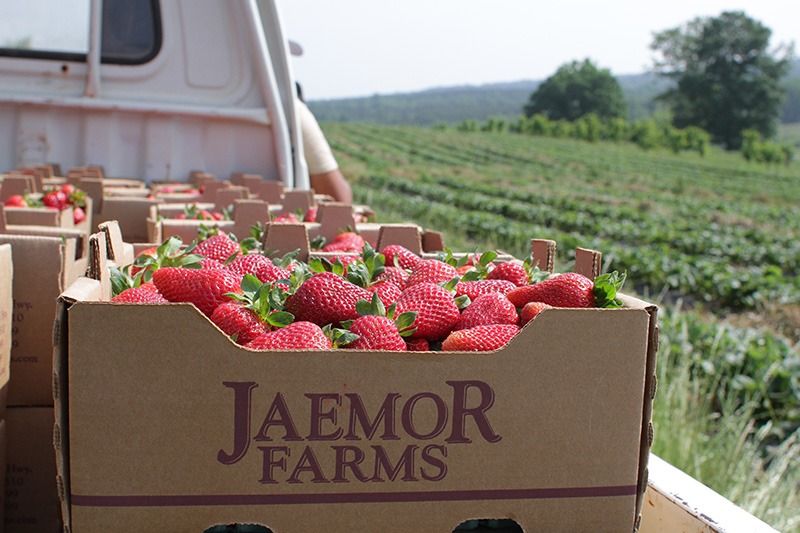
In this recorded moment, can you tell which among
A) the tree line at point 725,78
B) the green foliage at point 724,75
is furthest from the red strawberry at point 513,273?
the green foliage at point 724,75

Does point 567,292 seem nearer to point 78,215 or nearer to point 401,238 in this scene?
point 401,238

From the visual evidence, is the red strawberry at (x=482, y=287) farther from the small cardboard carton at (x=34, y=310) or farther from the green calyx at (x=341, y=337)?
the small cardboard carton at (x=34, y=310)

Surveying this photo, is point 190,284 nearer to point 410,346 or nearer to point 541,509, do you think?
point 410,346

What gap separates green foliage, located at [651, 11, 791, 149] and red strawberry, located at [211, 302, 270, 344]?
75.5m

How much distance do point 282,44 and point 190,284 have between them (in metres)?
2.52

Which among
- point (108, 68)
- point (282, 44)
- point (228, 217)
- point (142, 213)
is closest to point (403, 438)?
point (228, 217)

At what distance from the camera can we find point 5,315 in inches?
64.7

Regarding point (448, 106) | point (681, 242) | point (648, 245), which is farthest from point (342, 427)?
point (448, 106)

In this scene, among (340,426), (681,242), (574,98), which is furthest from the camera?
(574,98)

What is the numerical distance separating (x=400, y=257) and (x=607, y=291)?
62cm

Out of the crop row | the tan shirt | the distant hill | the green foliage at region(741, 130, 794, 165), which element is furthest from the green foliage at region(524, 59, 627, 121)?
the tan shirt

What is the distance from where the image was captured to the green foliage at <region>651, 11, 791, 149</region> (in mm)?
70812

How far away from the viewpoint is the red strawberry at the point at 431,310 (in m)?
1.40

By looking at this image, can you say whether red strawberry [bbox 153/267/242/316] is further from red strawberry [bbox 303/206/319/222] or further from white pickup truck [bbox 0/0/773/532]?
white pickup truck [bbox 0/0/773/532]
